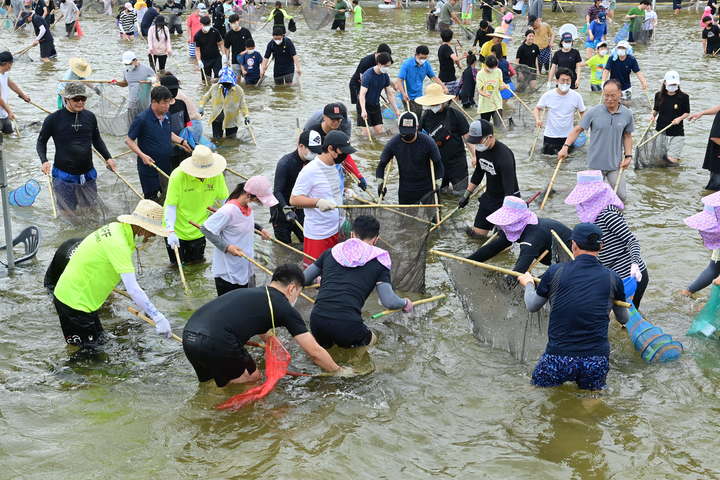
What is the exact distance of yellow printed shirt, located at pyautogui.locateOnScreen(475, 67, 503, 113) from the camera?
1367 cm

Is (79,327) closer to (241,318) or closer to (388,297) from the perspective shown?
(241,318)

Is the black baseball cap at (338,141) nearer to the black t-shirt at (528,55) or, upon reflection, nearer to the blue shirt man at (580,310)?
the blue shirt man at (580,310)

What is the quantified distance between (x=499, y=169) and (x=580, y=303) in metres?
3.13

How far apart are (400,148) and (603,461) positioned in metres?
4.52

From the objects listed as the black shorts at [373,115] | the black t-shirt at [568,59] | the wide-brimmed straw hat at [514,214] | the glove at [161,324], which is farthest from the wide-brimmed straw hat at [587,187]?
the black t-shirt at [568,59]

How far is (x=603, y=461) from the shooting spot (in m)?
5.52

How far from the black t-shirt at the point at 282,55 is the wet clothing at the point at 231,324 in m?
12.5

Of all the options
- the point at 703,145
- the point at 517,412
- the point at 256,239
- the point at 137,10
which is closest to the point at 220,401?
the point at 517,412

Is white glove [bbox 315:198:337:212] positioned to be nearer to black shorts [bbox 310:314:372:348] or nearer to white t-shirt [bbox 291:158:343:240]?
white t-shirt [bbox 291:158:343:240]

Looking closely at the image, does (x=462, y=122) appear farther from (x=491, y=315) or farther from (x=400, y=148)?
(x=491, y=315)

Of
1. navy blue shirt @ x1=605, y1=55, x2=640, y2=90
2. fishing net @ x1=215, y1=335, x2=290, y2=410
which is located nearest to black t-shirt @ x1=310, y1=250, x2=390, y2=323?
fishing net @ x1=215, y1=335, x2=290, y2=410

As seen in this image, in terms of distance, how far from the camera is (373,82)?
13078 millimetres

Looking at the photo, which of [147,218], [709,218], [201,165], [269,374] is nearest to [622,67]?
[709,218]

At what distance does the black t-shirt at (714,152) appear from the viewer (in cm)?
1059
